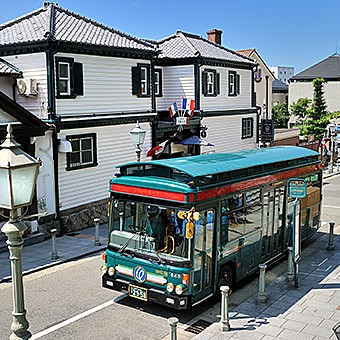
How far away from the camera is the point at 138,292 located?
9.73 metres

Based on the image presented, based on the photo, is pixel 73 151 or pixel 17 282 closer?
pixel 17 282

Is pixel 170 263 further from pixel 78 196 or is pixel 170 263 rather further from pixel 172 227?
pixel 78 196

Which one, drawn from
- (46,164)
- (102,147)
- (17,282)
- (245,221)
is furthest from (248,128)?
(17,282)

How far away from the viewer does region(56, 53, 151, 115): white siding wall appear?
1742 cm

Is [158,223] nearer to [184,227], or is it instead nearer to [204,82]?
[184,227]

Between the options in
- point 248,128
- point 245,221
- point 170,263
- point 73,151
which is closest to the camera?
point 170,263

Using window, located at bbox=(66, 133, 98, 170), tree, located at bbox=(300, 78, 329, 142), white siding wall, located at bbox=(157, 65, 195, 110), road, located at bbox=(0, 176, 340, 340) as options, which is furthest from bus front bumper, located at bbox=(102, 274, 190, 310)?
tree, located at bbox=(300, 78, 329, 142)

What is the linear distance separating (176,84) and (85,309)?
53.2 ft

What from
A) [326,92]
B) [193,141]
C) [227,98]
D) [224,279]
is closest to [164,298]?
[224,279]

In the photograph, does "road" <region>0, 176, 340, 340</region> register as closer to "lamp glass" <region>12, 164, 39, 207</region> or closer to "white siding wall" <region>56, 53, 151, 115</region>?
"lamp glass" <region>12, 164, 39, 207</region>

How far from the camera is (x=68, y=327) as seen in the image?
946 cm

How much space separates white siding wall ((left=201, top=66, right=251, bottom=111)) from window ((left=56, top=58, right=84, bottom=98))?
8.97m

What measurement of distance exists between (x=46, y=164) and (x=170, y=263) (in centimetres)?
841

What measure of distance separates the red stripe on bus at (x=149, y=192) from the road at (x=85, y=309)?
2.48 metres
